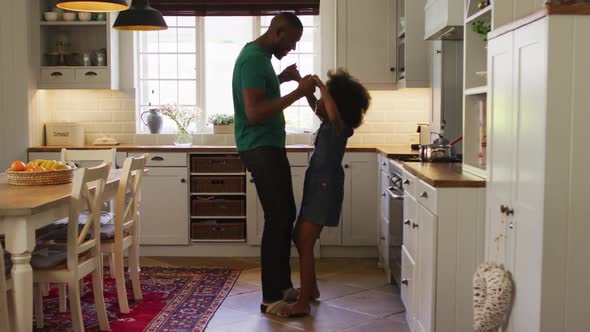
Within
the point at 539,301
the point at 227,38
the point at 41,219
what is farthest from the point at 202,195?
the point at 539,301

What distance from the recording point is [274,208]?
13.8 ft

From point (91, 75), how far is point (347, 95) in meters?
2.96

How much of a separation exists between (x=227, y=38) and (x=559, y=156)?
4957mm

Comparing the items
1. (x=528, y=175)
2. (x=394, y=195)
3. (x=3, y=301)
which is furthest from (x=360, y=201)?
(x=528, y=175)

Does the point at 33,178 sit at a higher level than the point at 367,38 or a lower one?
lower

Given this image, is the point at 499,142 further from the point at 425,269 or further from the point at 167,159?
the point at 167,159

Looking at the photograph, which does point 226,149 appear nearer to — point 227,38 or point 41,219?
point 227,38

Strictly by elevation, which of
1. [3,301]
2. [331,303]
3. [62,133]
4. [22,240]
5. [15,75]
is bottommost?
[331,303]

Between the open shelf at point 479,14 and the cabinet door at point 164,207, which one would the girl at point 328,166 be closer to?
the open shelf at point 479,14

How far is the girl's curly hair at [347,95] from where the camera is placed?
4.26m

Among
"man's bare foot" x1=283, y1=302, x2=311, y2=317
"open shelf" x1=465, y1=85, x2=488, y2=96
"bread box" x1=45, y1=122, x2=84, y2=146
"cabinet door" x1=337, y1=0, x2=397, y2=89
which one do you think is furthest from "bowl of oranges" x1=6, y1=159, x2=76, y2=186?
"cabinet door" x1=337, y1=0, x2=397, y2=89

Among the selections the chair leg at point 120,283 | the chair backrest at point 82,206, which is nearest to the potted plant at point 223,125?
the chair leg at point 120,283

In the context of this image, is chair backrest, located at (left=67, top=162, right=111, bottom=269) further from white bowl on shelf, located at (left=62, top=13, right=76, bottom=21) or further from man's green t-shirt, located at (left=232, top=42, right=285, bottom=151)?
white bowl on shelf, located at (left=62, top=13, right=76, bottom=21)

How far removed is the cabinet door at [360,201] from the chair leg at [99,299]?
257 cm
